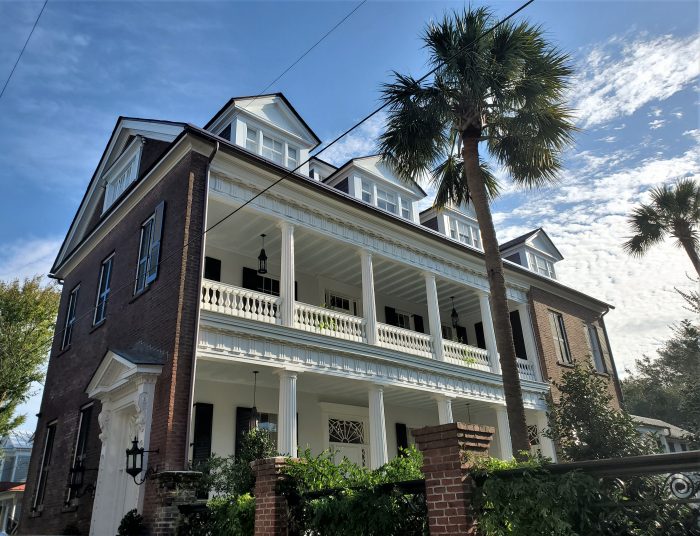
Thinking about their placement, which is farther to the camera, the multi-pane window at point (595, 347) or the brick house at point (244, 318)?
the multi-pane window at point (595, 347)

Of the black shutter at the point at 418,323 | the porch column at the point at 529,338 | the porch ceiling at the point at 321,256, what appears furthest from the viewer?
the black shutter at the point at 418,323

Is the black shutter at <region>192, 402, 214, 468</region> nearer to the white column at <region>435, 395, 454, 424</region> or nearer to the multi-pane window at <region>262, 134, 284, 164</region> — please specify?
the white column at <region>435, 395, 454, 424</region>

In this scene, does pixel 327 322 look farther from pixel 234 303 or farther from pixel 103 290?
pixel 103 290

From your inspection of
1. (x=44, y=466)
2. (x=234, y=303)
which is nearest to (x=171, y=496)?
(x=234, y=303)

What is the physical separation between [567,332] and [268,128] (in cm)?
1464

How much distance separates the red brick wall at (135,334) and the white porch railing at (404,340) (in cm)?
581

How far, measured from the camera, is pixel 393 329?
15.2 meters

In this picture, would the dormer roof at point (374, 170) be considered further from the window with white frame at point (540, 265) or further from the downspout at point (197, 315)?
the window with white frame at point (540, 265)

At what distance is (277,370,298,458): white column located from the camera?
11.4 metres

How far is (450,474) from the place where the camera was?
4.77 metres

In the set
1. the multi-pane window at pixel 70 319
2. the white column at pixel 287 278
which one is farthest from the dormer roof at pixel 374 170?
the multi-pane window at pixel 70 319

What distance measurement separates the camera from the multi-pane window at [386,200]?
59.6 ft

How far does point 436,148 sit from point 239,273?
6688mm

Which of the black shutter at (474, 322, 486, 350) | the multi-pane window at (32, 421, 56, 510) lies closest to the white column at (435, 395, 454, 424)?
the black shutter at (474, 322, 486, 350)
